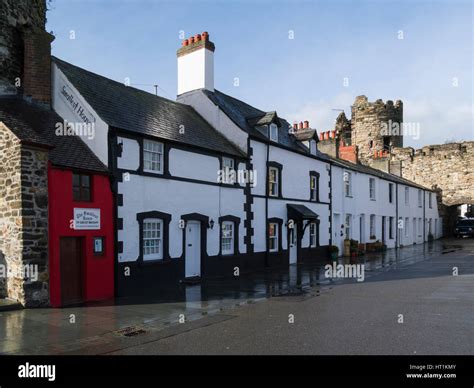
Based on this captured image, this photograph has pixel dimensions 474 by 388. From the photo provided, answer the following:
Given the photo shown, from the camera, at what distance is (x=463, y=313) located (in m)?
10.0

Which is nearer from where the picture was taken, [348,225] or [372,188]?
[348,225]

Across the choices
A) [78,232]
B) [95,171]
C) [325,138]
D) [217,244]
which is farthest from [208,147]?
[325,138]

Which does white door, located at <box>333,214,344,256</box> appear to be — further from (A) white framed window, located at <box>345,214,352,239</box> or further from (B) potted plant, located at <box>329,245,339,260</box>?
(B) potted plant, located at <box>329,245,339,260</box>

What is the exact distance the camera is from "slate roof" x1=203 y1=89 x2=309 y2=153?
20500mm

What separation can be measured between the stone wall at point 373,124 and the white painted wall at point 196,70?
31.0 metres

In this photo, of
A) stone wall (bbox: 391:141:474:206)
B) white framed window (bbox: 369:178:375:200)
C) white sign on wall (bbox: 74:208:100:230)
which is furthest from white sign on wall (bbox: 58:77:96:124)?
stone wall (bbox: 391:141:474:206)

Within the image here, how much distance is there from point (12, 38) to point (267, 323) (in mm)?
12304

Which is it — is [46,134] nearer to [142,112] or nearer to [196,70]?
[142,112]

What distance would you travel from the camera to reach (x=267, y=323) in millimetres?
9469

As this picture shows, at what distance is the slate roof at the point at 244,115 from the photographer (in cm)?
2050

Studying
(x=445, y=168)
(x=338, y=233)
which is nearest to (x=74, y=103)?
(x=338, y=233)

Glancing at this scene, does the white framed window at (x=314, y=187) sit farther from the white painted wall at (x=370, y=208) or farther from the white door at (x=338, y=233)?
the white door at (x=338, y=233)

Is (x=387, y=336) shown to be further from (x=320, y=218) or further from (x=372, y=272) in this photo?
(x=320, y=218)

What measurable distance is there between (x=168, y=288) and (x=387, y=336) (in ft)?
27.3
